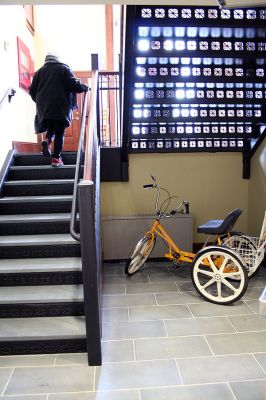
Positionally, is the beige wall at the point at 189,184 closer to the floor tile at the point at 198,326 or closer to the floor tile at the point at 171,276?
the floor tile at the point at 171,276

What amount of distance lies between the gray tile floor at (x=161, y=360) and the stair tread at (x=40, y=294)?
41 centimetres

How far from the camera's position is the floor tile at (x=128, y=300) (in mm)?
→ 3604

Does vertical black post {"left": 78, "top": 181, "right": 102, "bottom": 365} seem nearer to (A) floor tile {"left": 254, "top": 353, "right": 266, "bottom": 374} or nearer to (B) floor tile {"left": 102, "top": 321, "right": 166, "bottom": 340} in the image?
(B) floor tile {"left": 102, "top": 321, "right": 166, "bottom": 340}

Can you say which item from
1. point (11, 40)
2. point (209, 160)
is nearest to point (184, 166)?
point (209, 160)

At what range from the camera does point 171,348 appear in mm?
2783

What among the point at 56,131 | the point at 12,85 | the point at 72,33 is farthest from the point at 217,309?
the point at 72,33

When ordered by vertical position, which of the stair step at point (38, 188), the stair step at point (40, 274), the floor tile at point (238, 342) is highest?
the stair step at point (38, 188)

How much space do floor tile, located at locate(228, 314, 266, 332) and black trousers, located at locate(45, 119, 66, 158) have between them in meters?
2.63

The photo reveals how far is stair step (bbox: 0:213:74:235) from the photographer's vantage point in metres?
3.63

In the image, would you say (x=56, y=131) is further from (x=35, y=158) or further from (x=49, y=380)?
(x=49, y=380)

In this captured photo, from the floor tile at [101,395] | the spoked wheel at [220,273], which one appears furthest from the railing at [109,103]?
the floor tile at [101,395]

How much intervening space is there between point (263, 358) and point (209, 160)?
9.63ft

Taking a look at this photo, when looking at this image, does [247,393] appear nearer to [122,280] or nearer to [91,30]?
[122,280]

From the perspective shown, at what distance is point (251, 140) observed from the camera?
4824 mm
